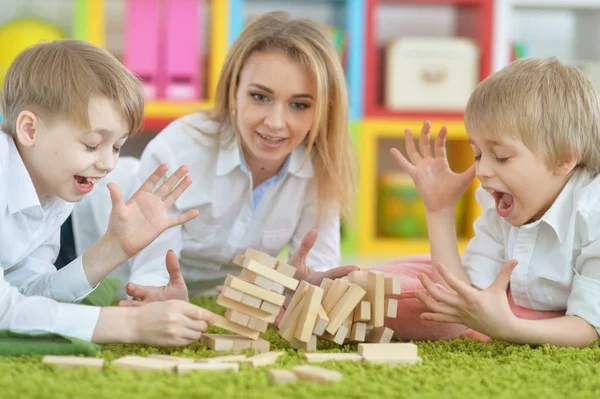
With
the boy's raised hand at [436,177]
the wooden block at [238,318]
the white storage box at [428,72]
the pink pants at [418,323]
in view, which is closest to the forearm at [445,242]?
the boy's raised hand at [436,177]

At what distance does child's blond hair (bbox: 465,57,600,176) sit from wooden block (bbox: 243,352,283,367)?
0.50 m

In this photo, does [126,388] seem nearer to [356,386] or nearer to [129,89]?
[356,386]

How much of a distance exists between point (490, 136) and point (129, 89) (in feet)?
1.85

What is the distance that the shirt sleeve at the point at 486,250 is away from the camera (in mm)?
1342

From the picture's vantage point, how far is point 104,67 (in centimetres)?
116

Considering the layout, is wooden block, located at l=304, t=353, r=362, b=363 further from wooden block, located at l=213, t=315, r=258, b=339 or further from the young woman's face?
the young woman's face

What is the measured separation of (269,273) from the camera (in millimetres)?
1033

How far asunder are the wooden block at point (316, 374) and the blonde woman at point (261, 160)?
519 mm

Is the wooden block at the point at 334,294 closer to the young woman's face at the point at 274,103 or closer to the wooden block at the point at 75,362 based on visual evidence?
the wooden block at the point at 75,362

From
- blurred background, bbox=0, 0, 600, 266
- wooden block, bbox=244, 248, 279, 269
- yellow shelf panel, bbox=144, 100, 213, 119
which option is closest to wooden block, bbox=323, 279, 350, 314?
wooden block, bbox=244, 248, 279, 269

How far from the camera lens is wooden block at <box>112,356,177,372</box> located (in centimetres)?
89

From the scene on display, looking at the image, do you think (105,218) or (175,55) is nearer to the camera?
(105,218)

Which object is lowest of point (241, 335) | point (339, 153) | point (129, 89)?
point (241, 335)

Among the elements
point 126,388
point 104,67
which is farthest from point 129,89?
point 126,388
